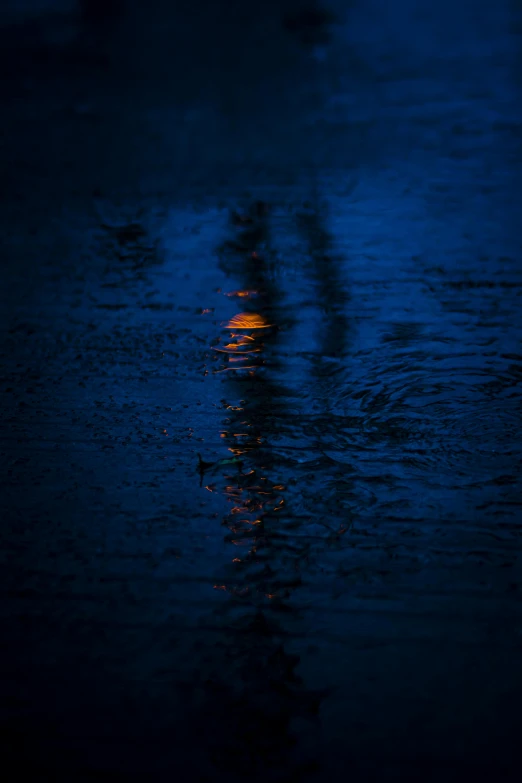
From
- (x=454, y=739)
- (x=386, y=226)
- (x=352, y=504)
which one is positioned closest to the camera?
(x=454, y=739)

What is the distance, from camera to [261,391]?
0.56 meters

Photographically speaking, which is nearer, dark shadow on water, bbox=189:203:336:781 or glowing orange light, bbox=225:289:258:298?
dark shadow on water, bbox=189:203:336:781

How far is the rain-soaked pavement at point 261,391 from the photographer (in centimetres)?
41

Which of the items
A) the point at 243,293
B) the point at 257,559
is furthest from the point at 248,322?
the point at 257,559

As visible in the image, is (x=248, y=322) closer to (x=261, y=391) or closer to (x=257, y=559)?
(x=261, y=391)

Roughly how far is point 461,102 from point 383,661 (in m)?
0.50

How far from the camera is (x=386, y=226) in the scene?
23.1 inches

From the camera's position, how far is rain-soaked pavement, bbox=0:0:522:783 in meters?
0.41

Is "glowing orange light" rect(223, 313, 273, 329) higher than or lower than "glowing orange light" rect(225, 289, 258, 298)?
lower

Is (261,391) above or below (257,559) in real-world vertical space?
above

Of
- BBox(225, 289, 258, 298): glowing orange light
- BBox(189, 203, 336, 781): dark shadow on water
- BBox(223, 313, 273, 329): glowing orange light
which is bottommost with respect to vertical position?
BBox(189, 203, 336, 781): dark shadow on water

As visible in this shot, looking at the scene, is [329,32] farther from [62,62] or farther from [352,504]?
[352,504]

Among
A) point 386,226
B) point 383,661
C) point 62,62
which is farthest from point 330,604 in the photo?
point 62,62

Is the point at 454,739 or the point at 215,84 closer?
the point at 454,739
